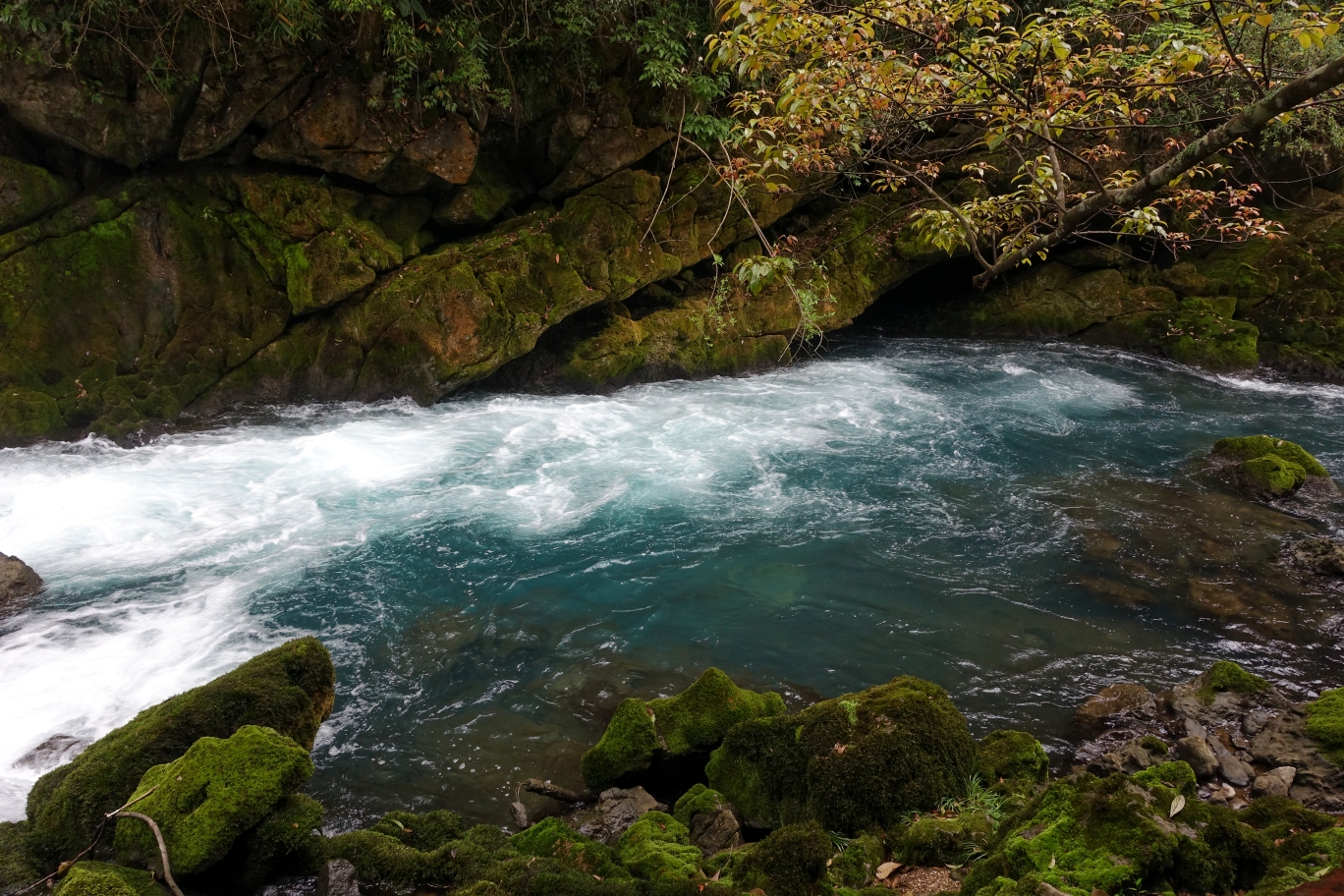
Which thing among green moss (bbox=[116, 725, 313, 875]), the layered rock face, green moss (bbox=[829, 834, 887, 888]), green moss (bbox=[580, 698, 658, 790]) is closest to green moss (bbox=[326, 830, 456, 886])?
green moss (bbox=[116, 725, 313, 875])

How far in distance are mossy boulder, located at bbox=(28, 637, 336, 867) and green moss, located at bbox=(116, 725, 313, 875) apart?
0.25m

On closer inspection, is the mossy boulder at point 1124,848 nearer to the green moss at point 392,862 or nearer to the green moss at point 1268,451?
the green moss at point 392,862

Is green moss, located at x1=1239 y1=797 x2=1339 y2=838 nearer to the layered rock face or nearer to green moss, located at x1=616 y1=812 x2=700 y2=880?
green moss, located at x1=616 y1=812 x2=700 y2=880

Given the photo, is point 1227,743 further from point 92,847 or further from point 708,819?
point 92,847

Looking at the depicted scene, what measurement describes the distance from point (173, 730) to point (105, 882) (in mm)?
1480

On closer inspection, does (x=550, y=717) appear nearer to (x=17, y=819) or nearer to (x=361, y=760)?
(x=361, y=760)

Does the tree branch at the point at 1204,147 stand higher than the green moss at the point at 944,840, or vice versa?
the tree branch at the point at 1204,147

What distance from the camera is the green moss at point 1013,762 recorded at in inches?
204

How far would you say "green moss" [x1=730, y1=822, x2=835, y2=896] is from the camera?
396 centimetres

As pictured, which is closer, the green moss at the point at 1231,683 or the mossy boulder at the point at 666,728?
the mossy boulder at the point at 666,728

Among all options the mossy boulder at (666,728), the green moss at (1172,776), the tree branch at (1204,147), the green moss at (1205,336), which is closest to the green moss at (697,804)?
the mossy boulder at (666,728)

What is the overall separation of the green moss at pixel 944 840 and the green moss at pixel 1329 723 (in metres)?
2.73

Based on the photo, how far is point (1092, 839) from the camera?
11.4 feet

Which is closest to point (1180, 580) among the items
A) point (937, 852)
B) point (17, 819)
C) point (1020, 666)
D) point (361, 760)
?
point (1020, 666)
